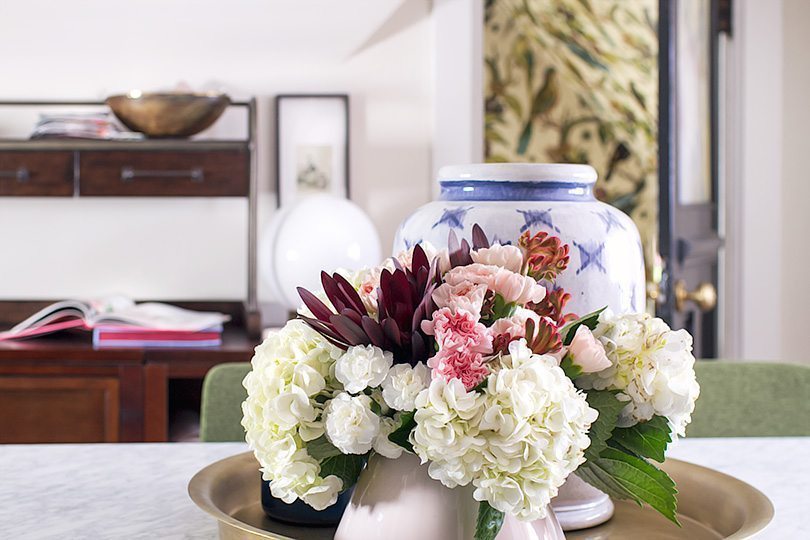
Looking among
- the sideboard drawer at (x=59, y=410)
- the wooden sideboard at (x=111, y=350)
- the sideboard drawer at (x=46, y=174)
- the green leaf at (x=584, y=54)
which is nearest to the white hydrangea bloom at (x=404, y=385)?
the wooden sideboard at (x=111, y=350)

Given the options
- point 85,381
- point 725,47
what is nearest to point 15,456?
point 85,381

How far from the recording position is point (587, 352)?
1.97 feet

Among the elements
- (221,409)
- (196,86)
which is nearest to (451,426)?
(221,409)

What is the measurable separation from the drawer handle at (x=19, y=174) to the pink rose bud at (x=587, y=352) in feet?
7.23

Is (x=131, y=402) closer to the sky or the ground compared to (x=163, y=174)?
closer to the ground

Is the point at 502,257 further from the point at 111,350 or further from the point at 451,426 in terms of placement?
the point at 111,350

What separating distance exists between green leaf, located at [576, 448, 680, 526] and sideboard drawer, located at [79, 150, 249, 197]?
1996 mm

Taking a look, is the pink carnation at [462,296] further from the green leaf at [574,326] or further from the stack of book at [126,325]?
the stack of book at [126,325]

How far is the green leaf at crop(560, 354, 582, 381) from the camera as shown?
1.99ft

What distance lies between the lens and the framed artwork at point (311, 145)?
2768mm

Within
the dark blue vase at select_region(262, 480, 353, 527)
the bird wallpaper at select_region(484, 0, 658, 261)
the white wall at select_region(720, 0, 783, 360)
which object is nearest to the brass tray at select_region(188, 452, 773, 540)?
the dark blue vase at select_region(262, 480, 353, 527)

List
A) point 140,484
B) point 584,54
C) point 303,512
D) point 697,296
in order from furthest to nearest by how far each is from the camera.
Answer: point 584,54 → point 697,296 → point 140,484 → point 303,512

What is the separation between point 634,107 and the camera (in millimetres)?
4227

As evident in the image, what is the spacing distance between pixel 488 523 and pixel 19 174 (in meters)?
2.22
